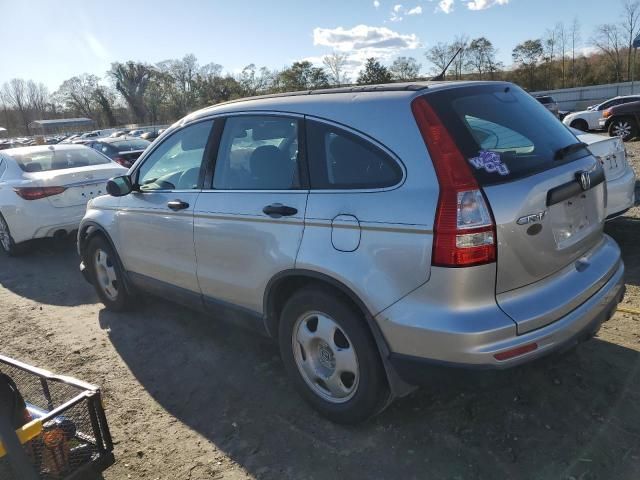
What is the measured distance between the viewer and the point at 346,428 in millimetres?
2926

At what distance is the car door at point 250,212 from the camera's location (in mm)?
2902

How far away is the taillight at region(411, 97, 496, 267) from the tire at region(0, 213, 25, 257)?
693 centimetres

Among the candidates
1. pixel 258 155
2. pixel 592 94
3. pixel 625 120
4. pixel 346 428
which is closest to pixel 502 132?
pixel 258 155

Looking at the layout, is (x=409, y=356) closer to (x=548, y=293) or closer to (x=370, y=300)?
(x=370, y=300)

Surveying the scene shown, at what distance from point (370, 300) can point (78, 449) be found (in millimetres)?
1669

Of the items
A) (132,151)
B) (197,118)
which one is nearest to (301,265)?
(197,118)

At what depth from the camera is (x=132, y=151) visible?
13.5 metres

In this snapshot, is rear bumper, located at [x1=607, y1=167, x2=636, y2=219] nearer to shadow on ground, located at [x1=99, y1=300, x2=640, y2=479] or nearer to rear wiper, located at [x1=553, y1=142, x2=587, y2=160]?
shadow on ground, located at [x1=99, y1=300, x2=640, y2=479]

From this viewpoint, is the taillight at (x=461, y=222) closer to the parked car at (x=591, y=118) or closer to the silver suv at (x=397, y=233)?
the silver suv at (x=397, y=233)

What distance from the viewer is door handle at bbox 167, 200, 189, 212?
3627mm

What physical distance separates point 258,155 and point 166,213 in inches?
39.7

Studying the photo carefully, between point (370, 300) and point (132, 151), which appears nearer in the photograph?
point (370, 300)

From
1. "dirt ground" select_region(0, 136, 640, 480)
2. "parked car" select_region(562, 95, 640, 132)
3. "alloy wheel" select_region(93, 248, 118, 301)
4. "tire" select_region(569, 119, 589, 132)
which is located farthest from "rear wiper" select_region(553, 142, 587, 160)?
"tire" select_region(569, 119, 589, 132)

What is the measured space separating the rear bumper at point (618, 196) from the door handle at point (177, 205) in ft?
12.8
